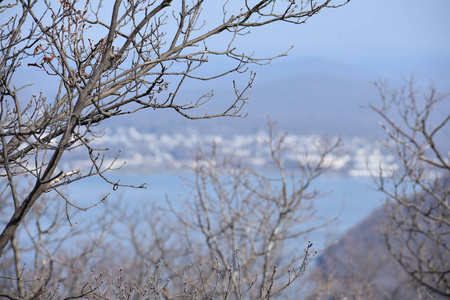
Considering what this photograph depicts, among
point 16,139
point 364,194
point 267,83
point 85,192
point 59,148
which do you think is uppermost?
point 267,83

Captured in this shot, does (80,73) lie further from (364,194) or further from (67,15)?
(364,194)

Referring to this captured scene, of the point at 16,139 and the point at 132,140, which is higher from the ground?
the point at 132,140

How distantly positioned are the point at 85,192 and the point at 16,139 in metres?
60.6

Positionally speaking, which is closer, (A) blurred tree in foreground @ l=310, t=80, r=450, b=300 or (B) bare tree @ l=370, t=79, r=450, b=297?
(B) bare tree @ l=370, t=79, r=450, b=297

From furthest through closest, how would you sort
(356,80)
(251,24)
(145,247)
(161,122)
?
1. (356,80)
2. (161,122)
3. (145,247)
4. (251,24)

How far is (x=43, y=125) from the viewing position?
3.53 meters

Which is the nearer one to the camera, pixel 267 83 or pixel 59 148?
pixel 59 148

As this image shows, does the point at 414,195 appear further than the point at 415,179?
Yes

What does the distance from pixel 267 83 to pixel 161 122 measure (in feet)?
139

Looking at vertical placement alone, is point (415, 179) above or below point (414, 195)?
above

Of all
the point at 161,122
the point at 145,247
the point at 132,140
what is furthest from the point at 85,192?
the point at 145,247

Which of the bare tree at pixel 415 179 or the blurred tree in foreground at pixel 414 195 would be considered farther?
the blurred tree in foreground at pixel 414 195

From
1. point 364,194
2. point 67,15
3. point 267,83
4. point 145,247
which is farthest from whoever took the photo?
point 267,83

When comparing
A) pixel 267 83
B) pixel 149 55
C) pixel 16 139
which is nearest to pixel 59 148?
pixel 16 139
